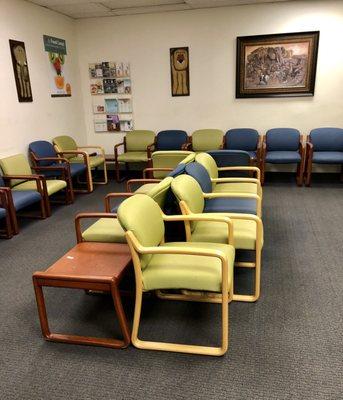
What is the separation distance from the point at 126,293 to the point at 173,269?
0.67 metres

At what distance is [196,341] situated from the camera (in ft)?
6.33

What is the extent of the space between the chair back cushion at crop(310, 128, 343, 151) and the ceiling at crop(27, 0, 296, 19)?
1.94m

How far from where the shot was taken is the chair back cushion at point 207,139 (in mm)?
5355

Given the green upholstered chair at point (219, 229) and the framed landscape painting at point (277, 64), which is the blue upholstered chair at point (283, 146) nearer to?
the framed landscape painting at point (277, 64)

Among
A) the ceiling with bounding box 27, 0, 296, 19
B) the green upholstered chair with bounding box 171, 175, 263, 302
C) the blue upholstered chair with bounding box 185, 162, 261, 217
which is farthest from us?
the ceiling with bounding box 27, 0, 296, 19

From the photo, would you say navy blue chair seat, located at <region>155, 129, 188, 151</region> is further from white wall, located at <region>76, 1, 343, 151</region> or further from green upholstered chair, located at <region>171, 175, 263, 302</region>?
green upholstered chair, located at <region>171, 175, 263, 302</region>

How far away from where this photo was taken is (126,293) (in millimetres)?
2354

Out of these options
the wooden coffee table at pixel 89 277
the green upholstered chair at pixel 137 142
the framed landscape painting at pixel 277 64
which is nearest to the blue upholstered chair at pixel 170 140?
the green upholstered chair at pixel 137 142

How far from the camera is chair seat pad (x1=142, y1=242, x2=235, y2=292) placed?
1760 millimetres

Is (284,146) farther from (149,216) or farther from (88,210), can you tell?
(149,216)

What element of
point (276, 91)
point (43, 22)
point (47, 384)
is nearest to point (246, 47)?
point (276, 91)

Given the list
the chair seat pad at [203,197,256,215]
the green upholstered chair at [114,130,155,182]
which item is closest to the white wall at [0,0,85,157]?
the green upholstered chair at [114,130,155,182]

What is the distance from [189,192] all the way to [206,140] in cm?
325

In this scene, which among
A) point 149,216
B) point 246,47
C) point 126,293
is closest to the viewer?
point 149,216
